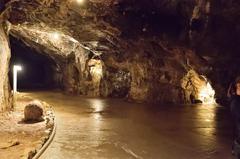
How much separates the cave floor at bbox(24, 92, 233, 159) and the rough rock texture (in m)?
3.53

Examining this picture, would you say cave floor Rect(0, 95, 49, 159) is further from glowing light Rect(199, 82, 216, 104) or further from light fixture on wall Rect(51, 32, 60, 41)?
glowing light Rect(199, 82, 216, 104)

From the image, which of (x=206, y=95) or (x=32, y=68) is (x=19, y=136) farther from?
(x=32, y=68)

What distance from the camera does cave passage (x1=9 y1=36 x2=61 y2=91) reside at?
131 feet

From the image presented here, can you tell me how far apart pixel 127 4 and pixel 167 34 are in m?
3.22

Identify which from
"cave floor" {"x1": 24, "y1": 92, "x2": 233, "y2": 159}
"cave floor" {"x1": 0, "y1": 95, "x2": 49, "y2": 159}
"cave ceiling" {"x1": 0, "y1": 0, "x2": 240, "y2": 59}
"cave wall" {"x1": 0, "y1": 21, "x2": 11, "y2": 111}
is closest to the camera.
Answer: "cave floor" {"x1": 0, "y1": 95, "x2": 49, "y2": 159}

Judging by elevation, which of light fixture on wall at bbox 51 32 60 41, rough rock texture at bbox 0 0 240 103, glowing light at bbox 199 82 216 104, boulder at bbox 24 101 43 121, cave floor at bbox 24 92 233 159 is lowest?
cave floor at bbox 24 92 233 159

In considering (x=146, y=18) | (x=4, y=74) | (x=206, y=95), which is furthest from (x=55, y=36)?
(x=206, y=95)

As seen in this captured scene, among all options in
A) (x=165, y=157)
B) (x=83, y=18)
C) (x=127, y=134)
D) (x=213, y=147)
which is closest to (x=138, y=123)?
Answer: (x=127, y=134)

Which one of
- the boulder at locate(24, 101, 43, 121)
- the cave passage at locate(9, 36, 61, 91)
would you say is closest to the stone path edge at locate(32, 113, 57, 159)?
the boulder at locate(24, 101, 43, 121)

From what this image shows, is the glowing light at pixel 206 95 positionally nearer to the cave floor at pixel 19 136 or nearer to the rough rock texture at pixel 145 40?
the rough rock texture at pixel 145 40

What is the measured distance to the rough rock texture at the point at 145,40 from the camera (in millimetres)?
16234

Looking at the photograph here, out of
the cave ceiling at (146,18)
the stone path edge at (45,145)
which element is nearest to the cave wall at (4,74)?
the cave ceiling at (146,18)

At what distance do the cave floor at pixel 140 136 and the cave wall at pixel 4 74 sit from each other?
238cm

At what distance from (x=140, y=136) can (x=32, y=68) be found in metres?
38.3
